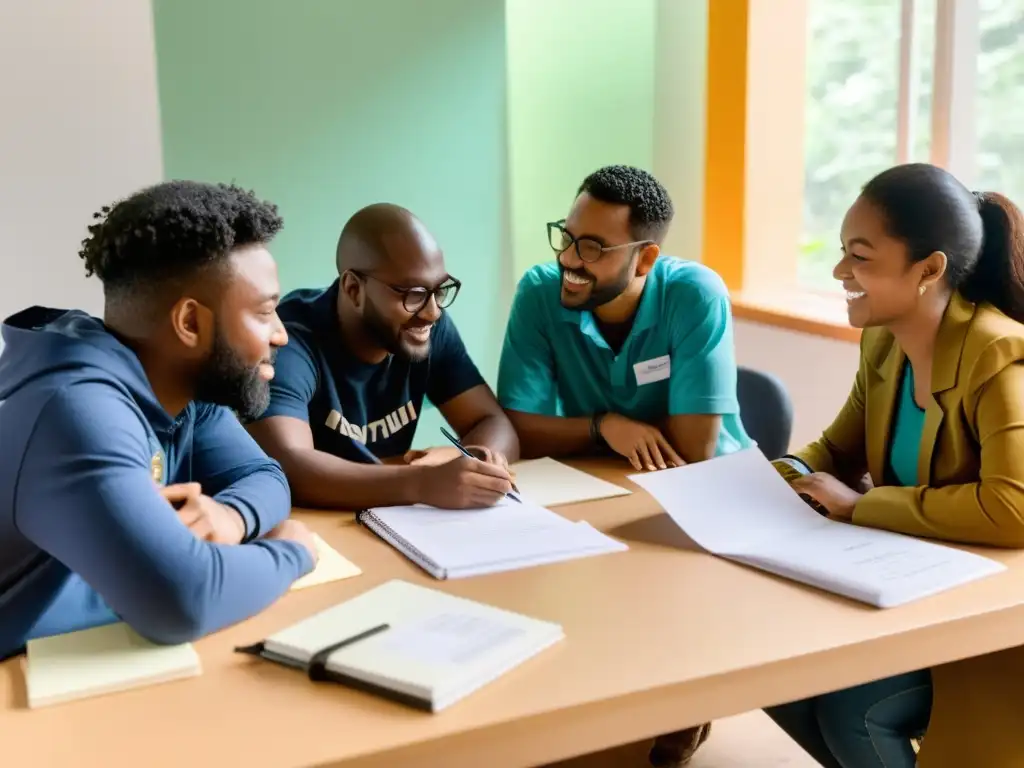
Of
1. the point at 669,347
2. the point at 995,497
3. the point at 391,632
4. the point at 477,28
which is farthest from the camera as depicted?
the point at 477,28

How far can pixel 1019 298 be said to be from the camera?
1581mm

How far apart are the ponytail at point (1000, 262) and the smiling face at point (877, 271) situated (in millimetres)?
88

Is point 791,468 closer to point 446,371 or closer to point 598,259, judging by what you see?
point 598,259

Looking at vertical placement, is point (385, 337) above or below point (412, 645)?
above

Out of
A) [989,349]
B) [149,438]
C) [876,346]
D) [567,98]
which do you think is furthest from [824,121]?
[149,438]


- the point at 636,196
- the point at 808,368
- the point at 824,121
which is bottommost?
the point at 808,368

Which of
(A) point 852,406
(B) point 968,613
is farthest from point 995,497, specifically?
(A) point 852,406

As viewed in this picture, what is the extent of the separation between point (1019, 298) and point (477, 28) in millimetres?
2217

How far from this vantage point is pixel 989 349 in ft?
4.90

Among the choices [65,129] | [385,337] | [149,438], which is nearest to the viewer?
[149,438]

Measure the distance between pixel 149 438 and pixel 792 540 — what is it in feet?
2.86

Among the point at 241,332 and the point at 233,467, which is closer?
the point at 241,332

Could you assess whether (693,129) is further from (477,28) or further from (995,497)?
(995,497)

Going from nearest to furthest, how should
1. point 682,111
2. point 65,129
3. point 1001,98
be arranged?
point 65,129
point 1001,98
point 682,111
